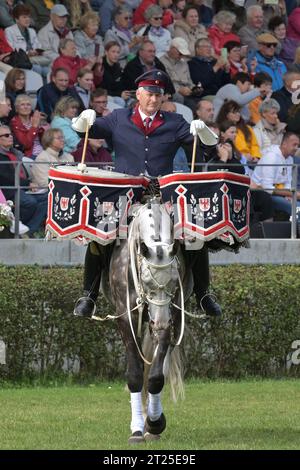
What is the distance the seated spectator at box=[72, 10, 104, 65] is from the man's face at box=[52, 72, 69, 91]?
4.25ft

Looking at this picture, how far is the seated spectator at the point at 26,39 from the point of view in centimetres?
1873

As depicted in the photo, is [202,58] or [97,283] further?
[202,58]

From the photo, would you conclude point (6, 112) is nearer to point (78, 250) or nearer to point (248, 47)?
point (78, 250)

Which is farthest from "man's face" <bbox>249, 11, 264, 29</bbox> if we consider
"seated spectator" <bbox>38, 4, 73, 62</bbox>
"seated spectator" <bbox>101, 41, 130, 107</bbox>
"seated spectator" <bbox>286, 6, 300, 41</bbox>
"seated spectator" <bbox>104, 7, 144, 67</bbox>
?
"seated spectator" <bbox>38, 4, 73, 62</bbox>

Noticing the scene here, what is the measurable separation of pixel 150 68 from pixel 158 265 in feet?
32.7

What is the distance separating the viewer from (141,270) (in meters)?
10.3

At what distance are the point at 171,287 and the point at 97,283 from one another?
119 cm

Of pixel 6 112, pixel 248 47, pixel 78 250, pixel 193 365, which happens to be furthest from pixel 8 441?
pixel 248 47

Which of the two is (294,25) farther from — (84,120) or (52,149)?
(84,120)

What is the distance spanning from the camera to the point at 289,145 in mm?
19344

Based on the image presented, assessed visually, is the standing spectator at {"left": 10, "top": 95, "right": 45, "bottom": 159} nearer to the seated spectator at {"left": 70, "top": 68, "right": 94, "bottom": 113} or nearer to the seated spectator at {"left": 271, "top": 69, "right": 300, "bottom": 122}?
the seated spectator at {"left": 70, "top": 68, "right": 94, "bottom": 113}

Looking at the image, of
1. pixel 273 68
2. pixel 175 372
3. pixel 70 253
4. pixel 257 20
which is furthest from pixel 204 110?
pixel 175 372

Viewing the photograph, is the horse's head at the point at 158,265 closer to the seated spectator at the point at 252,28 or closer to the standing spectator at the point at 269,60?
the standing spectator at the point at 269,60

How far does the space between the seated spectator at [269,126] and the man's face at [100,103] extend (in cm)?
246
